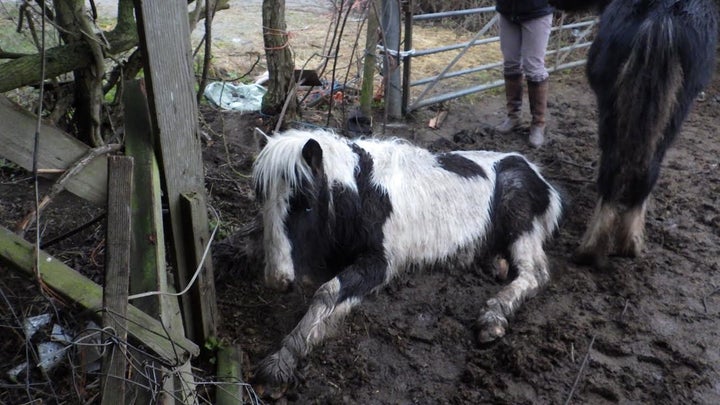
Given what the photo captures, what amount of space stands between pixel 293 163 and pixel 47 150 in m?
1.21

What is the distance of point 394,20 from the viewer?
565 cm

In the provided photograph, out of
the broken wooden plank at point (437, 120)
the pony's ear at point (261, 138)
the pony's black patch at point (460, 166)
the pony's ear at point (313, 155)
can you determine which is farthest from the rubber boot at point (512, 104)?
the pony's ear at point (313, 155)

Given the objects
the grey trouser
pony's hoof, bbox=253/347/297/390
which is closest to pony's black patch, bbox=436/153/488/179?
pony's hoof, bbox=253/347/297/390

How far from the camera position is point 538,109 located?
5504mm

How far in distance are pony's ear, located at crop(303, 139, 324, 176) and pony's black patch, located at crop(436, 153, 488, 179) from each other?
1.05 meters

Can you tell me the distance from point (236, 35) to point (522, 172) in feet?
16.9

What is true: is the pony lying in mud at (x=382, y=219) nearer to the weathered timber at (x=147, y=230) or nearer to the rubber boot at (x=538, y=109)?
the weathered timber at (x=147, y=230)

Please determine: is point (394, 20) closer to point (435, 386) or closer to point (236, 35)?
point (236, 35)

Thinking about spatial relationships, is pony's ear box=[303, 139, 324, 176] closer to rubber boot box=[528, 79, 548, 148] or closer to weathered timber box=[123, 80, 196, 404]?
weathered timber box=[123, 80, 196, 404]

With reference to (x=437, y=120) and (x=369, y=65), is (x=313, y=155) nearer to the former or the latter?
(x=369, y=65)

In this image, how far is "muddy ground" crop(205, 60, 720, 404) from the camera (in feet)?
9.44

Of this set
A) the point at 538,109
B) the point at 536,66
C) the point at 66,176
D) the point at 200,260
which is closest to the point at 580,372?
the point at 200,260

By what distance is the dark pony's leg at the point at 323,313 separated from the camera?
2.85m

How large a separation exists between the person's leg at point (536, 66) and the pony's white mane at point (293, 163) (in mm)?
2663
